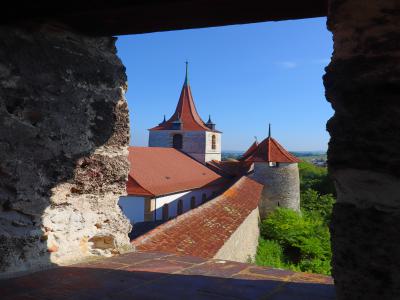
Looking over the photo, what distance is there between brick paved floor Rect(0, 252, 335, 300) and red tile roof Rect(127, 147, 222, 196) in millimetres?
16503

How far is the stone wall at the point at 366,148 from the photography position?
3.17ft

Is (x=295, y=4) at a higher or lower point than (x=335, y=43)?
higher

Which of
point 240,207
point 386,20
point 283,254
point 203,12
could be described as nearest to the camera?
point 386,20

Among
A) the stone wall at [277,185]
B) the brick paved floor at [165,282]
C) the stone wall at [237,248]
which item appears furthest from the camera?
the stone wall at [277,185]

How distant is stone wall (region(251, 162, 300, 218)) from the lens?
22859 mm

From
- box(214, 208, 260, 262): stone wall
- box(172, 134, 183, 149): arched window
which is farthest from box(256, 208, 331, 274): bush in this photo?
box(172, 134, 183, 149): arched window

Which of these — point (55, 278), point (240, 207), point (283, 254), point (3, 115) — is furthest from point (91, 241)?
point (283, 254)

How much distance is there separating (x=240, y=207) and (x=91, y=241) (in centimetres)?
1003

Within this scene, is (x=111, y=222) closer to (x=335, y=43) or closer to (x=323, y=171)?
(x=335, y=43)

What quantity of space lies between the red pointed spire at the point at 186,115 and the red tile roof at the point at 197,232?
2352 centimetres

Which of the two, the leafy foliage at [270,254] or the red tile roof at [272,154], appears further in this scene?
the red tile roof at [272,154]

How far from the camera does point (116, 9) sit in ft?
6.23

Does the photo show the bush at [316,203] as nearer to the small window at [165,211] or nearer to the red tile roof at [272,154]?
the red tile roof at [272,154]

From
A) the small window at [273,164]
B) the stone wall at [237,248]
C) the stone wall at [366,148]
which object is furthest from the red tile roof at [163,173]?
the stone wall at [366,148]
